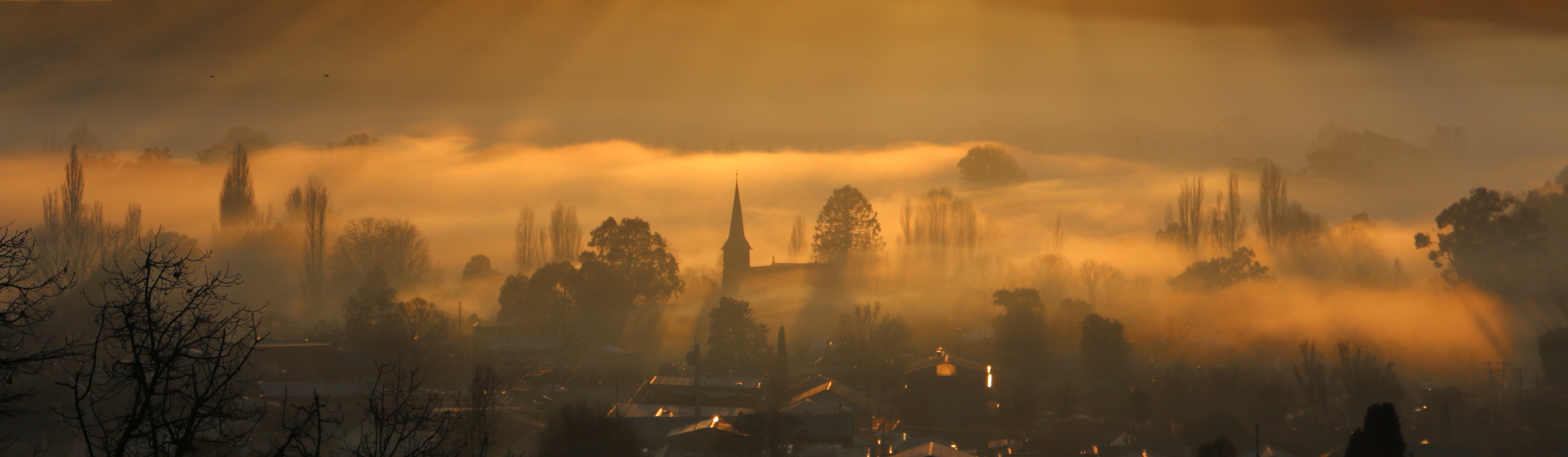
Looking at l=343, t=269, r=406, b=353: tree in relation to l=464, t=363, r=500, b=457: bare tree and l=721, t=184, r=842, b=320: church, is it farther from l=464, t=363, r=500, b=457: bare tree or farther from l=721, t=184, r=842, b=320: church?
l=721, t=184, r=842, b=320: church

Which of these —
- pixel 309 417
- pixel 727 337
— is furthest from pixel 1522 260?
pixel 309 417

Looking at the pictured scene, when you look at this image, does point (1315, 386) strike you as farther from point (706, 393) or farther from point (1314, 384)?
point (706, 393)

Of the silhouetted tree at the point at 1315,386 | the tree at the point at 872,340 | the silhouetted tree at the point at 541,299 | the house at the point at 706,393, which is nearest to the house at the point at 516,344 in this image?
the silhouetted tree at the point at 541,299

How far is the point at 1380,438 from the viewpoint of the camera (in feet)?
80.0

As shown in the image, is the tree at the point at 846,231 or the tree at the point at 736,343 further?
the tree at the point at 846,231

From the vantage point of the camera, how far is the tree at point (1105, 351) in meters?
47.4

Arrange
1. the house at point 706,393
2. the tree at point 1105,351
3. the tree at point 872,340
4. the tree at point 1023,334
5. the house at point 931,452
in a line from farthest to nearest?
the tree at point 1023,334 → the tree at point 872,340 → the tree at point 1105,351 → the house at point 706,393 → the house at point 931,452

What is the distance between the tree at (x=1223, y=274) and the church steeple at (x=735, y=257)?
25160 mm

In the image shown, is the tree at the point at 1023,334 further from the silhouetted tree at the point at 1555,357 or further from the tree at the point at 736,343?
the silhouetted tree at the point at 1555,357

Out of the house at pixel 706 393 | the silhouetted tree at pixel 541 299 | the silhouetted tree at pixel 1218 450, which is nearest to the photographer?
the silhouetted tree at pixel 1218 450

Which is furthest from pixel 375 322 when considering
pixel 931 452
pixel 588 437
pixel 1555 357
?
pixel 1555 357

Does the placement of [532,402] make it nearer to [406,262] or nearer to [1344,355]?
[1344,355]

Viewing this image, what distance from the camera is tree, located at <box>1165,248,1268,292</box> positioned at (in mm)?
65125

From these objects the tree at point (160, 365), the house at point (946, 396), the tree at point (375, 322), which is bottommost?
the house at point (946, 396)
